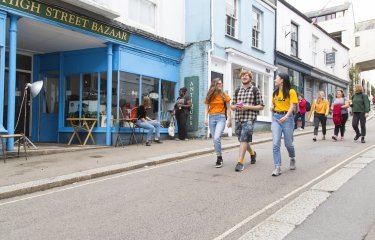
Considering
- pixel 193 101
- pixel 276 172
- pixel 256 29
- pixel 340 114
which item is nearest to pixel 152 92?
pixel 193 101

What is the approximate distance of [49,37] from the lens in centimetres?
1113

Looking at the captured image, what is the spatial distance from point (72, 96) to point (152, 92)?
2.77m

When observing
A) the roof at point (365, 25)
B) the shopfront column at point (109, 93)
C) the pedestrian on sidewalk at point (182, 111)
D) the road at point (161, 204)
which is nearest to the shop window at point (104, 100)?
the shopfront column at point (109, 93)

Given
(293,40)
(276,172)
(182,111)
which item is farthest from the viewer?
(293,40)

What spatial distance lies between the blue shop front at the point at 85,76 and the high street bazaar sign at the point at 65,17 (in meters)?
0.03

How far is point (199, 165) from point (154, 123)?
4392 millimetres

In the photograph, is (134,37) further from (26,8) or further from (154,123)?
(26,8)

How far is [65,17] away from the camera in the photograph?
10.2 meters

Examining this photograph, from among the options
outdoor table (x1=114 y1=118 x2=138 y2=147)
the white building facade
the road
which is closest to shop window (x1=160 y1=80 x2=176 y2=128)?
outdoor table (x1=114 y1=118 x2=138 y2=147)

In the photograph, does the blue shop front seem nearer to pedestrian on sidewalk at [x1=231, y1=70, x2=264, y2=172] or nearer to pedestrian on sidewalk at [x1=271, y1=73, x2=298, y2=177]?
pedestrian on sidewalk at [x1=231, y1=70, x2=264, y2=172]

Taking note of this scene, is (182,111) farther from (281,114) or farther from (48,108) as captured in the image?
(281,114)

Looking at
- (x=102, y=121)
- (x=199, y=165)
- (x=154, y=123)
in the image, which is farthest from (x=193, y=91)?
(x=199, y=165)

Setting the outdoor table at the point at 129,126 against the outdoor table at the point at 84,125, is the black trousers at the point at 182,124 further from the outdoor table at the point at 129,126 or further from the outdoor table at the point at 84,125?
the outdoor table at the point at 84,125

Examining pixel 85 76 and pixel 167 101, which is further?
pixel 167 101
